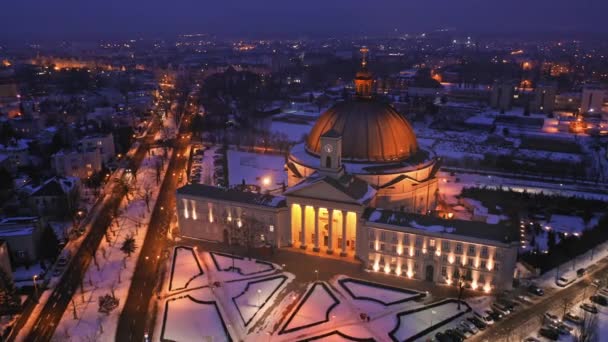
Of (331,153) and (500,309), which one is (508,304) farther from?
(331,153)

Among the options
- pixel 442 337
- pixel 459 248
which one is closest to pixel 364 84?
pixel 459 248

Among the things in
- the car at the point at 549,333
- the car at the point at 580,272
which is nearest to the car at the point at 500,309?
the car at the point at 549,333

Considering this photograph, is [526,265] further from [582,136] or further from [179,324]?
[582,136]

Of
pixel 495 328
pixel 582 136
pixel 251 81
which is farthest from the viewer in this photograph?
pixel 251 81

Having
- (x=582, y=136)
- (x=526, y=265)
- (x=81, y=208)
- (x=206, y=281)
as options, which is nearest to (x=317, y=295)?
(x=206, y=281)

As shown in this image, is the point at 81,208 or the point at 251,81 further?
the point at 251,81

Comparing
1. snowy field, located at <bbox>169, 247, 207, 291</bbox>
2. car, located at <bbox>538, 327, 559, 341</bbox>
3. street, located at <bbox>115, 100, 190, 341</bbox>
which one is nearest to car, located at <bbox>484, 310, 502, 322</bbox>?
car, located at <bbox>538, 327, 559, 341</bbox>

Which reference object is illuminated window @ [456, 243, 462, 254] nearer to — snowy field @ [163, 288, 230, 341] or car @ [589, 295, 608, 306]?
car @ [589, 295, 608, 306]
